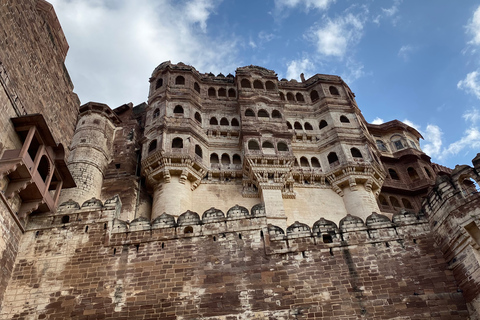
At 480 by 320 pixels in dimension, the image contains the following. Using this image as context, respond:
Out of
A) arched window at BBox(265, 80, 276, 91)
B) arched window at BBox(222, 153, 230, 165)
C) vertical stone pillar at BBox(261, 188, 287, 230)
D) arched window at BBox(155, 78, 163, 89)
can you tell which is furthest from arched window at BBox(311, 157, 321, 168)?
arched window at BBox(155, 78, 163, 89)

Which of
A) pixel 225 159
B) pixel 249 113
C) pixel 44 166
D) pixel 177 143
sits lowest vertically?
pixel 44 166

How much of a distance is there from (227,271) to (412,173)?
60.6 feet

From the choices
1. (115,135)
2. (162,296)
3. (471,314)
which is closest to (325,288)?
(471,314)

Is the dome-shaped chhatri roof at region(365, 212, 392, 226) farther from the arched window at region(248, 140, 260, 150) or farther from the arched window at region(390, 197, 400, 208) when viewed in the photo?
the arched window at region(390, 197, 400, 208)

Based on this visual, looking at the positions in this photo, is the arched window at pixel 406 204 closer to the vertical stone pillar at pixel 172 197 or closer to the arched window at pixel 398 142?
the arched window at pixel 398 142

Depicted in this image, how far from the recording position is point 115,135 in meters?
23.6

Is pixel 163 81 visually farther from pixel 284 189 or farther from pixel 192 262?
pixel 192 262

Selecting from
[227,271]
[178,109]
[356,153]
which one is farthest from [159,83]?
[227,271]

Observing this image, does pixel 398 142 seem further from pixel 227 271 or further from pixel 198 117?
pixel 227 271

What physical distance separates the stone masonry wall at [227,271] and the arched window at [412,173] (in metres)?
14.9

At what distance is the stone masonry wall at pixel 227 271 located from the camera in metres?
10.4

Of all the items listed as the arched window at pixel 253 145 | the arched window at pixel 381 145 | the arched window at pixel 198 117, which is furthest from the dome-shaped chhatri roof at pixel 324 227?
the arched window at pixel 381 145

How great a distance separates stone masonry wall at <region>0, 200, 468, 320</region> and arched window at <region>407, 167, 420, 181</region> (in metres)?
14.9

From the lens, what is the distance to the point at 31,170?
11445 millimetres
